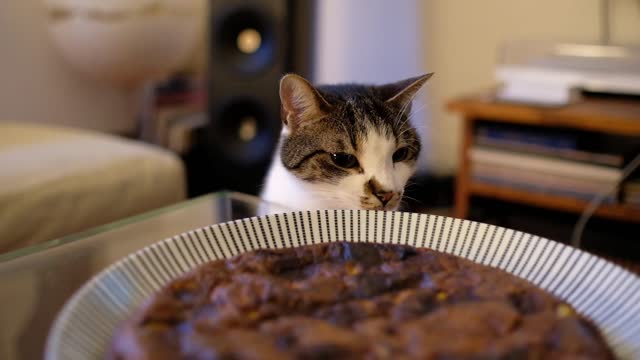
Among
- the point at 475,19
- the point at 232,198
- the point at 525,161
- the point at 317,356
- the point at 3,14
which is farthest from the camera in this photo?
the point at 475,19

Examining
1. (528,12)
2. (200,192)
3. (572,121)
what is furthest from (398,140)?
(528,12)

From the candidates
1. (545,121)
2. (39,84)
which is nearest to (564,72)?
(545,121)

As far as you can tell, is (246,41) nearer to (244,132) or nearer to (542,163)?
(244,132)

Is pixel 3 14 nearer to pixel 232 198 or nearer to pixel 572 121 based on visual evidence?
pixel 232 198

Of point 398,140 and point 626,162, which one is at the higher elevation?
point 398,140

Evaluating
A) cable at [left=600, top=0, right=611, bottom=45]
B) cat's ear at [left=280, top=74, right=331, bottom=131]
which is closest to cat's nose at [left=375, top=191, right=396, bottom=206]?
cat's ear at [left=280, top=74, right=331, bottom=131]

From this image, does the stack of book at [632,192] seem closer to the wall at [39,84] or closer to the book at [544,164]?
the book at [544,164]
